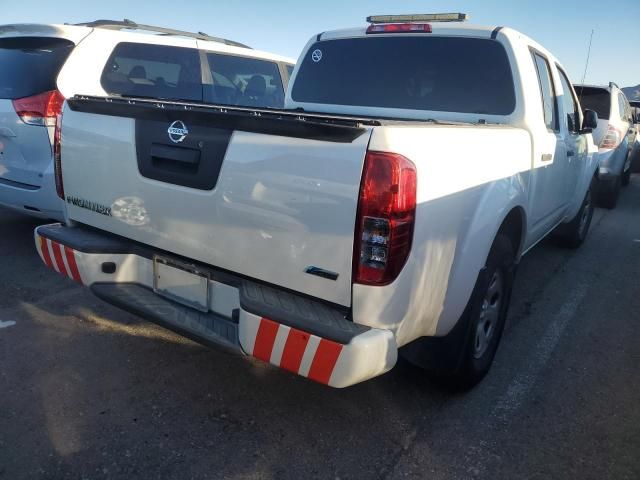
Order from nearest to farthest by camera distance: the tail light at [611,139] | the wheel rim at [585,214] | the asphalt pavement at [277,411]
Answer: the asphalt pavement at [277,411]
the wheel rim at [585,214]
the tail light at [611,139]

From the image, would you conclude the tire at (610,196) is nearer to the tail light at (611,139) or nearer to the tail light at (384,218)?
the tail light at (611,139)

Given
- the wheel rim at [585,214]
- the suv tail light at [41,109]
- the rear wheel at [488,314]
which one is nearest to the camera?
the rear wheel at [488,314]

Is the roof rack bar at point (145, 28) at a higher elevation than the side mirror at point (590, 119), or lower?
higher

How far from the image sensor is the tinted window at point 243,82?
5820 mm

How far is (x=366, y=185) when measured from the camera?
1958 mm

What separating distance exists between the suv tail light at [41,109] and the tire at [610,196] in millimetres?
8080

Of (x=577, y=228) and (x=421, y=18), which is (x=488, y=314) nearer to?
(x=421, y=18)

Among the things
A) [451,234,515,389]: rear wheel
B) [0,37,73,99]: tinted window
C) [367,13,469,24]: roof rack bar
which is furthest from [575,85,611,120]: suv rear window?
[0,37,73,99]: tinted window

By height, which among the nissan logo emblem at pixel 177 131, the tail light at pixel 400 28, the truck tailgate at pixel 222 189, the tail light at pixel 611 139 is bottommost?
the tail light at pixel 611 139

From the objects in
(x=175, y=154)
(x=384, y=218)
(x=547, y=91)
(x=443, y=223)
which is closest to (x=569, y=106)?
(x=547, y=91)

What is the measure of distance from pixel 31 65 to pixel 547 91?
4.18m

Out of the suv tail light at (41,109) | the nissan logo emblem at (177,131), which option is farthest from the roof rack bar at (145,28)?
the nissan logo emblem at (177,131)

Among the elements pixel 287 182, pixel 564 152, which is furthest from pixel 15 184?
pixel 564 152

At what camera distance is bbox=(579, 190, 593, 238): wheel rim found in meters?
5.81
